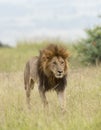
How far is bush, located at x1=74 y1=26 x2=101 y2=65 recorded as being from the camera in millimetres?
18766

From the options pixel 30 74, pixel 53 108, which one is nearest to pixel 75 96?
pixel 53 108

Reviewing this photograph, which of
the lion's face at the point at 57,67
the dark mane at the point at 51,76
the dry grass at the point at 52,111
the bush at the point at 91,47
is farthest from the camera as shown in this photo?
the bush at the point at 91,47

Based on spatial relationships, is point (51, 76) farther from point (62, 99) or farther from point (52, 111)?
point (52, 111)

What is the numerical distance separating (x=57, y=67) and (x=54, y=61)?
0.48 ft

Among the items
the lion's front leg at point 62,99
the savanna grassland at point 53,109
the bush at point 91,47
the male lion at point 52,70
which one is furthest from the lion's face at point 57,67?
the bush at point 91,47

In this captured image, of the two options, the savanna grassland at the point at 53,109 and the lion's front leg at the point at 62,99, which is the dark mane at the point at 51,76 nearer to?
the lion's front leg at the point at 62,99

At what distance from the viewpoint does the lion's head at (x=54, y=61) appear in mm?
9500

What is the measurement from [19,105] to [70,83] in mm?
2360

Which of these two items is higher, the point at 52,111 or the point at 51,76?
the point at 51,76

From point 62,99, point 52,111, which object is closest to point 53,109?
point 62,99

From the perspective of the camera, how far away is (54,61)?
31.4 ft

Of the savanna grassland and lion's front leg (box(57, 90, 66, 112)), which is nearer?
the savanna grassland

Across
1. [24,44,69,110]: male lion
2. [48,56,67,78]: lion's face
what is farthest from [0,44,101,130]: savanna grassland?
[48,56,67,78]: lion's face

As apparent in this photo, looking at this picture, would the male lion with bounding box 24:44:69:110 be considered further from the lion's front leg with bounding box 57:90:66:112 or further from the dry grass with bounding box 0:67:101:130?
the dry grass with bounding box 0:67:101:130
